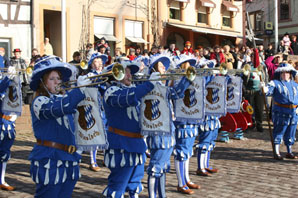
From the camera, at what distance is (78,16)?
20.1 meters

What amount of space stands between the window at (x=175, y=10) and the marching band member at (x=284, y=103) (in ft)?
55.3

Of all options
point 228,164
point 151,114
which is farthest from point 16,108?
point 228,164

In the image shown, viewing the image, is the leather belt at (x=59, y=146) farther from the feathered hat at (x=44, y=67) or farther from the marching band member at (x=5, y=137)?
the marching band member at (x=5, y=137)

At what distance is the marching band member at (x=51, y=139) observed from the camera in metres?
3.96

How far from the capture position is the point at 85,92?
3.87 m

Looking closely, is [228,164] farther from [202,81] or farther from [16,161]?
[16,161]

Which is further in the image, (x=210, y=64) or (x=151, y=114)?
(x=210, y=64)

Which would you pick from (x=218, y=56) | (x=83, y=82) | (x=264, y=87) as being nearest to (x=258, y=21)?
(x=218, y=56)

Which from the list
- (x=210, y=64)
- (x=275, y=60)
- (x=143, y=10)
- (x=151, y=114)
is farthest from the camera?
(x=143, y=10)

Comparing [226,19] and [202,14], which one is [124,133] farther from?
[226,19]

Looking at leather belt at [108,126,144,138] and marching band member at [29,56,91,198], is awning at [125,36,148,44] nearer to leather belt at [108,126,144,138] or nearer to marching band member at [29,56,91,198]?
leather belt at [108,126,144,138]

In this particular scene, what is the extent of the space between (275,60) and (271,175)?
6741 millimetres

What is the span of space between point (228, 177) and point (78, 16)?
1445cm

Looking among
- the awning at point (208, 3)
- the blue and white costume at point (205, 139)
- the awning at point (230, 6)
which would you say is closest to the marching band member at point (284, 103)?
the blue and white costume at point (205, 139)
